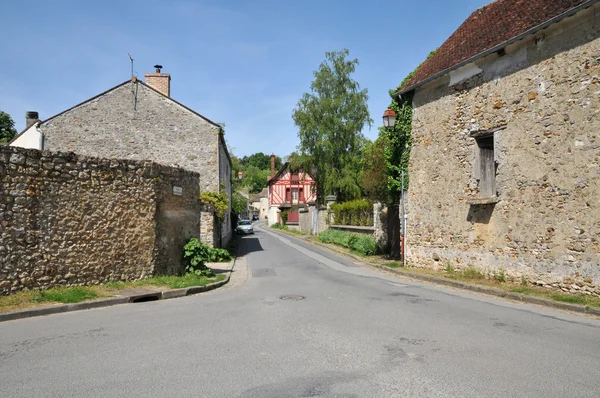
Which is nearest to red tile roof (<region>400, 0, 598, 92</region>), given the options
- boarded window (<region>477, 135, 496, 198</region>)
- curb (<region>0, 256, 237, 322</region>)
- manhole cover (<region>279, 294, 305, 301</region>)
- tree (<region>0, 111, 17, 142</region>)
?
boarded window (<region>477, 135, 496, 198</region>)

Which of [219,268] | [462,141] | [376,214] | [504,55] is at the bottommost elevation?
[219,268]

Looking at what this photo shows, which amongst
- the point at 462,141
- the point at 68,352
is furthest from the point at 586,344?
the point at 462,141

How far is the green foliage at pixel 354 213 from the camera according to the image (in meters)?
22.8

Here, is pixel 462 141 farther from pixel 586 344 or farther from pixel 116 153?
pixel 116 153

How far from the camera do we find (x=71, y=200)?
30.2ft

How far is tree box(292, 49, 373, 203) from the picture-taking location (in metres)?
34.8

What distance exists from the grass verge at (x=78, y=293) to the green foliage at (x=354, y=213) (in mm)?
13100

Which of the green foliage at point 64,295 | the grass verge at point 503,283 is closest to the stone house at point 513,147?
the grass verge at point 503,283

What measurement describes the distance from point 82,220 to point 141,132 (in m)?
10.5

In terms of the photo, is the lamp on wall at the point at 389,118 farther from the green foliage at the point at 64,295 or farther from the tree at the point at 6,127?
the tree at the point at 6,127

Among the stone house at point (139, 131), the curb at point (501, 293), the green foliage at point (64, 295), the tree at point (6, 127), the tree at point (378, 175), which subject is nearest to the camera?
the curb at point (501, 293)

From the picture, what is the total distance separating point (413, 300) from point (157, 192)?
22.4 feet

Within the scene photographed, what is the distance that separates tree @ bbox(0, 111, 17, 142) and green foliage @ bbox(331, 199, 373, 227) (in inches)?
1520

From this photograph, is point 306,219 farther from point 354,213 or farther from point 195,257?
point 195,257
